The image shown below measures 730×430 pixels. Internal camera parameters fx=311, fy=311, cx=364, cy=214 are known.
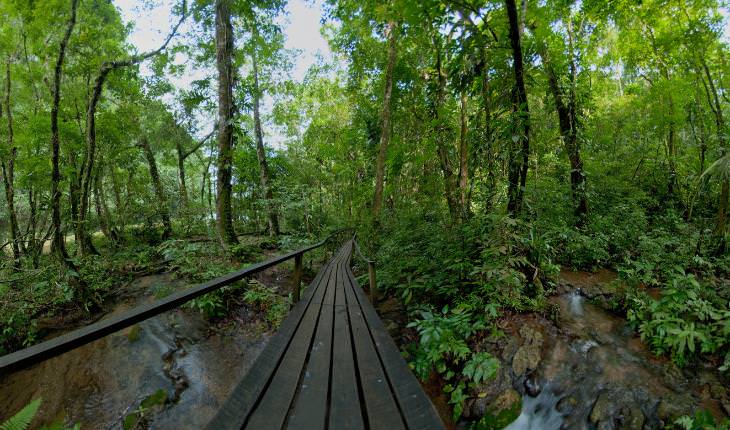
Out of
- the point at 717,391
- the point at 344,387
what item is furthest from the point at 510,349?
the point at 344,387

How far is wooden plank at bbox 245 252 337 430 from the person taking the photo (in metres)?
1.82

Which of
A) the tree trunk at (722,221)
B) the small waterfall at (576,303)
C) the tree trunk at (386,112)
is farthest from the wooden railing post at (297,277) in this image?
the tree trunk at (722,221)

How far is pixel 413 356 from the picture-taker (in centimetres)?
440

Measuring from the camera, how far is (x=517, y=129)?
4695mm

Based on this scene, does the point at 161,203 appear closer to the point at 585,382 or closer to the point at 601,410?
the point at 585,382

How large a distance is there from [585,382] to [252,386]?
3967 mm

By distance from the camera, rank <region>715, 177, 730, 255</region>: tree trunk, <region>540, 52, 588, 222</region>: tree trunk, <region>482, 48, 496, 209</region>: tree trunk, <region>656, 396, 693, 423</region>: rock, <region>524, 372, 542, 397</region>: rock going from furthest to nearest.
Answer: <region>540, 52, 588, 222</region>: tree trunk < <region>715, 177, 730, 255</region>: tree trunk < <region>482, 48, 496, 209</region>: tree trunk < <region>524, 372, 542, 397</region>: rock < <region>656, 396, 693, 423</region>: rock

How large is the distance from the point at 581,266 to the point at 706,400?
12.7ft

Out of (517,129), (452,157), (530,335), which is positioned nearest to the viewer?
(530,335)

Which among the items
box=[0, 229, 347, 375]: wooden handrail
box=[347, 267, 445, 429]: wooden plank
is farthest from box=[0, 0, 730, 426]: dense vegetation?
box=[0, 229, 347, 375]: wooden handrail

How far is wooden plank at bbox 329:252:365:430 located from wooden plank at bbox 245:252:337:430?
0.27 metres

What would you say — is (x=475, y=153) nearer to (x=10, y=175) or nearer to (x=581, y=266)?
(x=581, y=266)

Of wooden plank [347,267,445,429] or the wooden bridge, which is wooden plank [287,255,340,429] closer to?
the wooden bridge

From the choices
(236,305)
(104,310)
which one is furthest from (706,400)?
(104,310)
